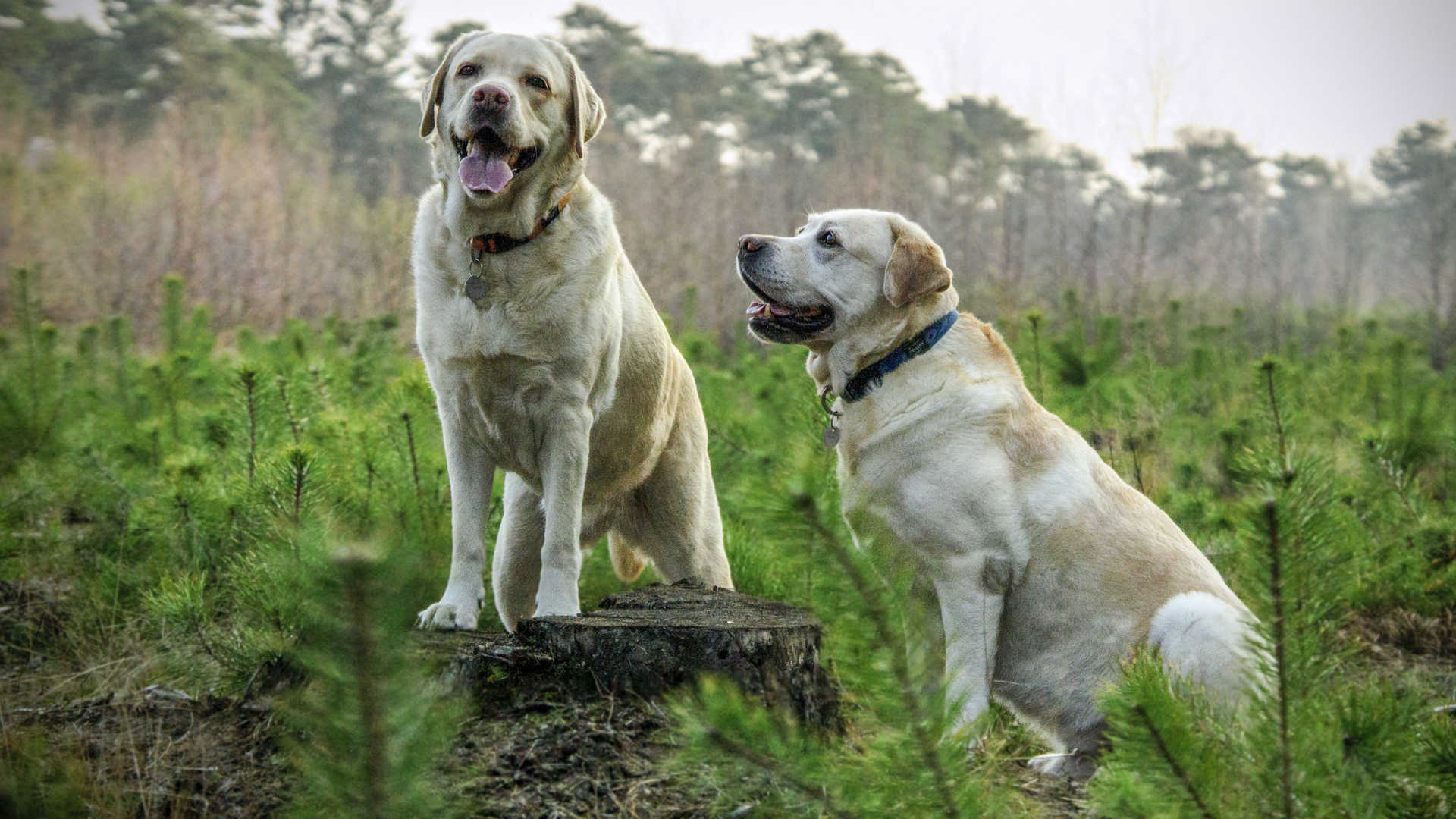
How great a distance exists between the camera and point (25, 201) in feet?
48.4

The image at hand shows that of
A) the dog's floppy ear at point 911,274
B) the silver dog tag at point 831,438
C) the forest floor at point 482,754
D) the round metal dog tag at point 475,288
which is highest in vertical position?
the dog's floppy ear at point 911,274

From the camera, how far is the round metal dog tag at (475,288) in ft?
9.98

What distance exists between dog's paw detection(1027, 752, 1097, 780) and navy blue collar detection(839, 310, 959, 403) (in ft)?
3.53

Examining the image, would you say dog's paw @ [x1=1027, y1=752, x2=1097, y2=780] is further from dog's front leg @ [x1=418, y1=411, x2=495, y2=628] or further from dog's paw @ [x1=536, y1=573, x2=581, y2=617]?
dog's front leg @ [x1=418, y1=411, x2=495, y2=628]

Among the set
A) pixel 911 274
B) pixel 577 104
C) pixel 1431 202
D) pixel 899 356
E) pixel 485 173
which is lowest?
pixel 1431 202

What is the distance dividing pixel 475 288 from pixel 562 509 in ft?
2.23

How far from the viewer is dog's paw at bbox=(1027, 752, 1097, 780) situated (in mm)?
2605

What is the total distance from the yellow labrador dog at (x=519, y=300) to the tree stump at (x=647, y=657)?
524 millimetres

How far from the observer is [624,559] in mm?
3984

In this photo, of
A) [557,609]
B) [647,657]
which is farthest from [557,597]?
[647,657]

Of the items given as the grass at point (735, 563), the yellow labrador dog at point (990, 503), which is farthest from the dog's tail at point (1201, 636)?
the grass at point (735, 563)

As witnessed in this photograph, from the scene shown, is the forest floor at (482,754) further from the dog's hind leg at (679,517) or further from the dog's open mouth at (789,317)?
the dog's open mouth at (789,317)

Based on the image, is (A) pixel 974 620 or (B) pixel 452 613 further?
(B) pixel 452 613

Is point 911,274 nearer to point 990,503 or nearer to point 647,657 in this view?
point 990,503
